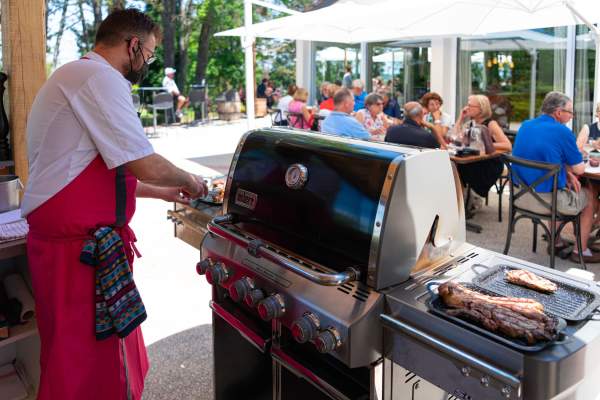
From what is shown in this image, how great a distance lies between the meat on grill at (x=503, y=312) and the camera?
132 centimetres

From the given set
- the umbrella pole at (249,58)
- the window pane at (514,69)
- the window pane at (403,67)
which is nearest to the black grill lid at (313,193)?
the umbrella pole at (249,58)

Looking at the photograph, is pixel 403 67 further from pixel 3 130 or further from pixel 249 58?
pixel 3 130

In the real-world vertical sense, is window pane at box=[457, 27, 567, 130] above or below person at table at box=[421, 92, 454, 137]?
above

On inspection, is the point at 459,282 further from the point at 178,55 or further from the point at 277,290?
the point at 178,55

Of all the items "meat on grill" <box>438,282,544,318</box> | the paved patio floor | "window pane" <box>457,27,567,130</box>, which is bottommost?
the paved patio floor

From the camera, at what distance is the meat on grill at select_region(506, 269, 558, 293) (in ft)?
5.29

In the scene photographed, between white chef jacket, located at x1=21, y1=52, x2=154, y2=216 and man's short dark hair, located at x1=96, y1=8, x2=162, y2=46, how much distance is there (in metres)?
0.16

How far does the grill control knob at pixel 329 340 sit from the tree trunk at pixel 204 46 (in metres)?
21.7

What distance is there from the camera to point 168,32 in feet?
67.5

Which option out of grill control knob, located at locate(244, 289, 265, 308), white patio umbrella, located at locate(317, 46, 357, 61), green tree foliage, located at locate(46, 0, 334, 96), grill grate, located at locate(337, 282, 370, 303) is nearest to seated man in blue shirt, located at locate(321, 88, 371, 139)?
grill control knob, located at locate(244, 289, 265, 308)

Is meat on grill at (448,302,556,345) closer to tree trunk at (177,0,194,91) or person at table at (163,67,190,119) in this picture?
person at table at (163,67,190,119)

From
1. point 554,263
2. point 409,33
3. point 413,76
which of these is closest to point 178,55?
point 413,76

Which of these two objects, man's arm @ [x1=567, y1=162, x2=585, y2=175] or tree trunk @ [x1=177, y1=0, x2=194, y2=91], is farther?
tree trunk @ [x1=177, y1=0, x2=194, y2=91]

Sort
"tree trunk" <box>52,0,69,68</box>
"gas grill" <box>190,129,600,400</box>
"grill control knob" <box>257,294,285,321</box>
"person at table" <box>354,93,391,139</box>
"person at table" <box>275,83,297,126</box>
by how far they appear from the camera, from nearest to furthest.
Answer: "gas grill" <box>190,129,600,400</box> → "grill control knob" <box>257,294,285,321</box> → "person at table" <box>354,93,391,139</box> → "person at table" <box>275,83,297,126</box> → "tree trunk" <box>52,0,69,68</box>
